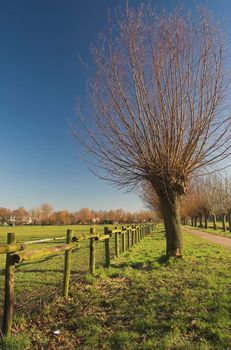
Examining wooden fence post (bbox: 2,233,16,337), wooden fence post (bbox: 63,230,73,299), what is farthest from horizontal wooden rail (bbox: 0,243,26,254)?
wooden fence post (bbox: 63,230,73,299)

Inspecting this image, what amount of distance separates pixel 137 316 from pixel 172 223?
5971mm

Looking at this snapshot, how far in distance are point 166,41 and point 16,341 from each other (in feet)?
30.6

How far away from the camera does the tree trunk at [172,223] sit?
38.3ft

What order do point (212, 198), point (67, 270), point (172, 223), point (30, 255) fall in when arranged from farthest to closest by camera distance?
point (212, 198), point (172, 223), point (67, 270), point (30, 255)

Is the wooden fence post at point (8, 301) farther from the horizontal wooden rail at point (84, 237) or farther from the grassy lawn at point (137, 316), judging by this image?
the horizontal wooden rail at point (84, 237)

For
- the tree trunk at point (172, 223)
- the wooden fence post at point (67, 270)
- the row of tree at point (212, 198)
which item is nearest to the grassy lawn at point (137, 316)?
the wooden fence post at point (67, 270)

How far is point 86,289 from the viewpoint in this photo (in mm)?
7988

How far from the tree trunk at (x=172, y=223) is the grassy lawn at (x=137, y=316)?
2.61 meters

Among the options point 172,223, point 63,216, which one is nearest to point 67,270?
point 172,223

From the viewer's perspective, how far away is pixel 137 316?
19.7 ft

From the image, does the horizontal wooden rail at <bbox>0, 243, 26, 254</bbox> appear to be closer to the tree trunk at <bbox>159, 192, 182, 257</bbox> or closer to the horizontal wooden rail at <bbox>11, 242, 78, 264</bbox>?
the horizontal wooden rail at <bbox>11, 242, 78, 264</bbox>

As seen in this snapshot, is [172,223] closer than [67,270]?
No

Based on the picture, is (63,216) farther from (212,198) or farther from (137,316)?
(137,316)

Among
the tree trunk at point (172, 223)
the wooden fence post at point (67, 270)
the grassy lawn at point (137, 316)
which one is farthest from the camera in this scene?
the tree trunk at point (172, 223)
